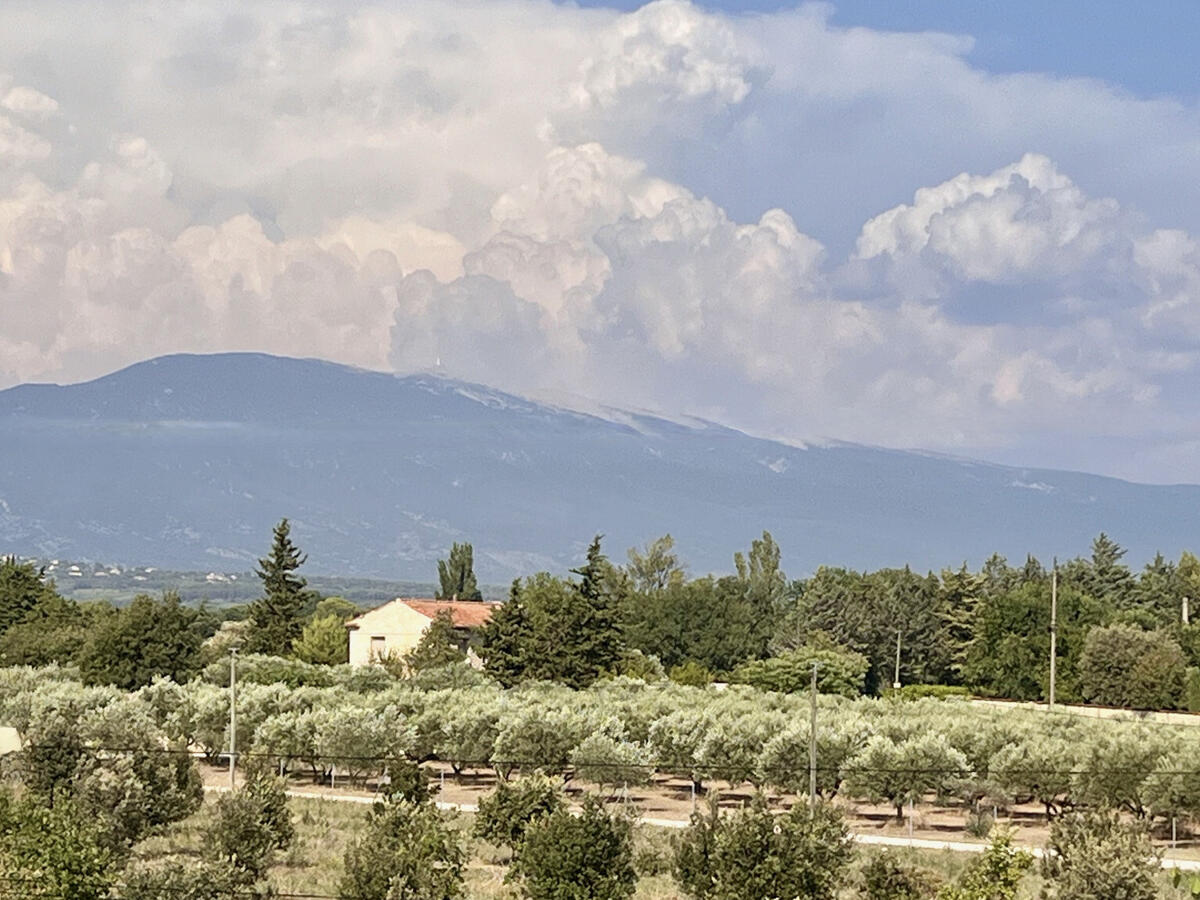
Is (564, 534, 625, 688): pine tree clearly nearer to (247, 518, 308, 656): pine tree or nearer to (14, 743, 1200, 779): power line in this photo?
(247, 518, 308, 656): pine tree

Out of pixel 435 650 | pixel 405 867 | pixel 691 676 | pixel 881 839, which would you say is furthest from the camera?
pixel 435 650

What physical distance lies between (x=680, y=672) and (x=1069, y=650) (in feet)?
76.1

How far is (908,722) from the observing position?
70062mm

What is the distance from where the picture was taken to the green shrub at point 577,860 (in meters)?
41.8

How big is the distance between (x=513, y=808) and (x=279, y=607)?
59.1 m

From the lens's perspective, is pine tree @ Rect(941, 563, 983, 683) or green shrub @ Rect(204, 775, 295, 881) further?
pine tree @ Rect(941, 563, 983, 683)

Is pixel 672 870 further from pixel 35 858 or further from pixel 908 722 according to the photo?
pixel 908 722

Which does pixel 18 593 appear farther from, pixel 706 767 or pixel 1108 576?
pixel 1108 576

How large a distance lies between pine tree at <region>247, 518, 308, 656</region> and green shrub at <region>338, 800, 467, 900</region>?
62819 mm

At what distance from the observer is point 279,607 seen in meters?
107

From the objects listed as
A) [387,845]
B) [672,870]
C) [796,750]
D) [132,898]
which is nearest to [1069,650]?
[796,750]

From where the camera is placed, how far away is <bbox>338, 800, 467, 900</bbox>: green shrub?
39.7m

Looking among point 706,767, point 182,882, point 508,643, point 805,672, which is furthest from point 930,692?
point 182,882

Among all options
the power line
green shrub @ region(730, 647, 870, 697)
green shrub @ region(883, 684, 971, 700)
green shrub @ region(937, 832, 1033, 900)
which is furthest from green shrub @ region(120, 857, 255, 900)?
green shrub @ region(883, 684, 971, 700)
